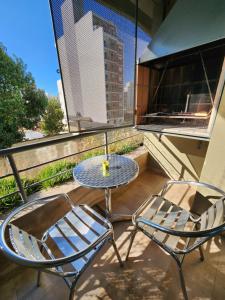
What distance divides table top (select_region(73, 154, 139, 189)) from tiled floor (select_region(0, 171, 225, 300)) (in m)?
0.75

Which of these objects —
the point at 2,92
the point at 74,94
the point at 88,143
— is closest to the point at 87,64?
the point at 74,94

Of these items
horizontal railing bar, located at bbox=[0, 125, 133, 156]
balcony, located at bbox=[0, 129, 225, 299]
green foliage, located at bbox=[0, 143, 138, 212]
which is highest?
horizontal railing bar, located at bbox=[0, 125, 133, 156]

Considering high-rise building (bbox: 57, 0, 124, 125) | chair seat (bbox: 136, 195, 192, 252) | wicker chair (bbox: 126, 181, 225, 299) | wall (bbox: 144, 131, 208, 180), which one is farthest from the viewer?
wall (bbox: 144, 131, 208, 180)

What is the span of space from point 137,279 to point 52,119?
958 cm

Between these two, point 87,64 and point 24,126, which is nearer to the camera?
point 87,64

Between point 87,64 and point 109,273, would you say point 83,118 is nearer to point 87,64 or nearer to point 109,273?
point 87,64

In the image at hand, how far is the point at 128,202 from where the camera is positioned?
6.28ft

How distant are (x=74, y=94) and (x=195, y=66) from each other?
1.84 m

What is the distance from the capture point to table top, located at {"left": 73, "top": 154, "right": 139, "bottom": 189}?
43.5 inches

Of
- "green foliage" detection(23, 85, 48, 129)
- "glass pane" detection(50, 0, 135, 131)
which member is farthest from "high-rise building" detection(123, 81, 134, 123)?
"green foliage" detection(23, 85, 48, 129)

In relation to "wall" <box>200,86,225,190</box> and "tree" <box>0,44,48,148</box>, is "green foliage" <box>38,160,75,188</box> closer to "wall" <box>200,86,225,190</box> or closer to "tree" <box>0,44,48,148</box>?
"wall" <box>200,86,225,190</box>

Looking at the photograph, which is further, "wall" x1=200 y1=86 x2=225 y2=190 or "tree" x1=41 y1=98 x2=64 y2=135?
"tree" x1=41 y1=98 x2=64 y2=135

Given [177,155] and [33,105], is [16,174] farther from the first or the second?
[33,105]

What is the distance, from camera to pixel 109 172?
4.17 feet
